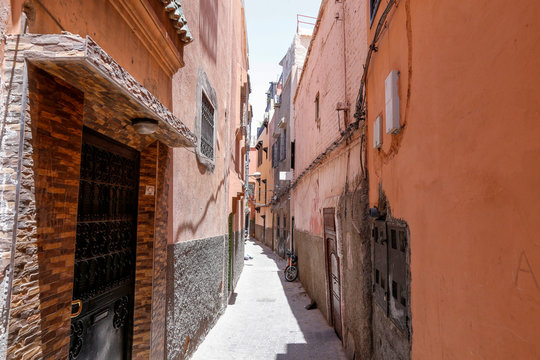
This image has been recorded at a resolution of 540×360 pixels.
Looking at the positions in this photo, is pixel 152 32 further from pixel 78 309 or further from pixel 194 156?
pixel 78 309

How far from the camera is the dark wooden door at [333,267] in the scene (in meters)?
6.76

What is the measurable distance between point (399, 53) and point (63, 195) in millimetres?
3309

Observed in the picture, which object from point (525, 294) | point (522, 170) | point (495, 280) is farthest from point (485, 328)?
point (522, 170)

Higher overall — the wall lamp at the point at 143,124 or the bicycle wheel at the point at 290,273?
the wall lamp at the point at 143,124

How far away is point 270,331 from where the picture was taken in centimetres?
727

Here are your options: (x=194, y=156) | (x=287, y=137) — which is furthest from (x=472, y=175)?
(x=287, y=137)

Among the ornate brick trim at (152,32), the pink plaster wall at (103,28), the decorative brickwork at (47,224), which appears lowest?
the decorative brickwork at (47,224)

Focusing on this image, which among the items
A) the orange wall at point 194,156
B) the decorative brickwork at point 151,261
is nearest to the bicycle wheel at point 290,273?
the orange wall at point 194,156

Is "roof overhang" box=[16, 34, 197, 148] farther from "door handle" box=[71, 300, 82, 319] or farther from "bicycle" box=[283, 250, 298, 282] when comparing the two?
"bicycle" box=[283, 250, 298, 282]

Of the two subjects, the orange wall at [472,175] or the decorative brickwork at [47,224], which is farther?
the decorative brickwork at [47,224]

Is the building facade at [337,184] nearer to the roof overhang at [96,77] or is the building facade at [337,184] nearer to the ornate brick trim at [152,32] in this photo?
the ornate brick trim at [152,32]

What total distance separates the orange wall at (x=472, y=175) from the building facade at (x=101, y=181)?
221 cm

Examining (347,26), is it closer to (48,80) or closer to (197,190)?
(197,190)

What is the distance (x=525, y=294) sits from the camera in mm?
1468
